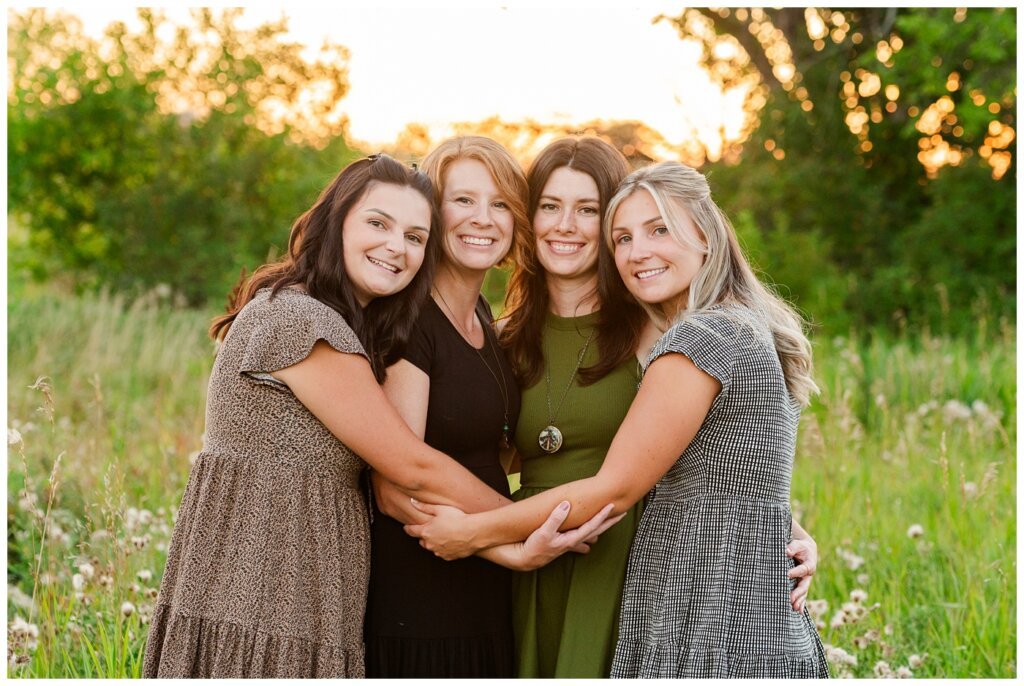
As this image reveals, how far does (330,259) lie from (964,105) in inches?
428

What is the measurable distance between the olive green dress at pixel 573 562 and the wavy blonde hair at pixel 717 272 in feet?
1.31

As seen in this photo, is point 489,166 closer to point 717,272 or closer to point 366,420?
point 717,272

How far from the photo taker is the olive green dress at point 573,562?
3.10 meters

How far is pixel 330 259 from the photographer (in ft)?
9.90

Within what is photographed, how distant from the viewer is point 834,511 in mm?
5125

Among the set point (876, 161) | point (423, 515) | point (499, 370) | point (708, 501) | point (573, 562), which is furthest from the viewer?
point (876, 161)

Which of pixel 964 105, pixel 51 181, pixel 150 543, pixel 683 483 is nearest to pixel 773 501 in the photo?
pixel 683 483

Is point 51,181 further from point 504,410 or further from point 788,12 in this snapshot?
point 504,410

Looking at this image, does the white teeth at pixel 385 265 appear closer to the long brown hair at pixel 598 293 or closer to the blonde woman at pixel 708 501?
A: the long brown hair at pixel 598 293

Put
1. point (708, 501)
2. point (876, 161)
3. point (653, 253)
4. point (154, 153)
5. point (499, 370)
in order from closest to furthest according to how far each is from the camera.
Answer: point (708, 501)
point (653, 253)
point (499, 370)
point (154, 153)
point (876, 161)

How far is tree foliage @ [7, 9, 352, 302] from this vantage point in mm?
13453

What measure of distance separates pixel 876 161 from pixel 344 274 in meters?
13.5

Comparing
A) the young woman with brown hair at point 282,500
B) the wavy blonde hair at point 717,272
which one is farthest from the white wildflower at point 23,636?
the wavy blonde hair at point 717,272

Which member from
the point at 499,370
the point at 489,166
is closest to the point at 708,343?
the point at 499,370
